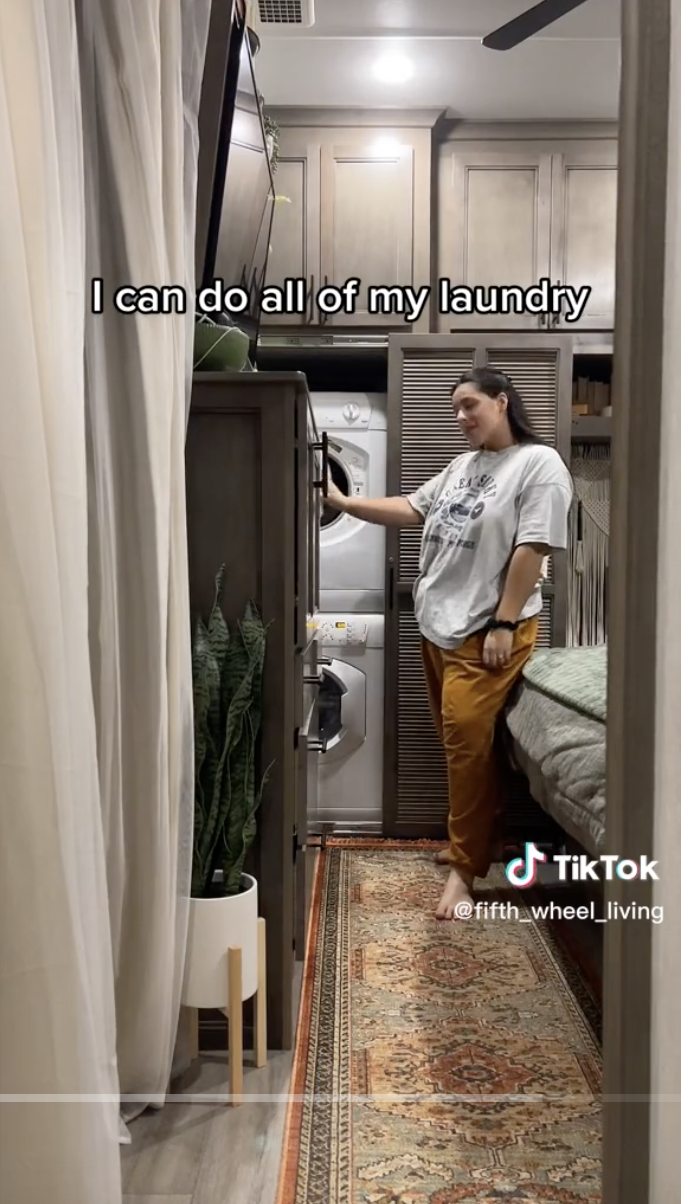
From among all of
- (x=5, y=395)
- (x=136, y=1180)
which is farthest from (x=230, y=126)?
(x=136, y=1180)

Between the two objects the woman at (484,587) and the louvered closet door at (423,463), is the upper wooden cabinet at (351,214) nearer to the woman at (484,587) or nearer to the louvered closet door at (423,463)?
the louvered closet door at (423,463)

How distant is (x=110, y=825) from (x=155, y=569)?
1.28 ft

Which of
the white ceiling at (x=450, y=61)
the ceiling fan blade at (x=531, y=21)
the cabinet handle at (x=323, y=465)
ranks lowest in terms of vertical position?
the cabinet handle at (x=323, y=465)

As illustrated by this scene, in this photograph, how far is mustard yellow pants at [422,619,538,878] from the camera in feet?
7.72

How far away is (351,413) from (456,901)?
1593 mm

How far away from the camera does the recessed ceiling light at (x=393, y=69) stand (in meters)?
2.73

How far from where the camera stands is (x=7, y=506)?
2.98ft

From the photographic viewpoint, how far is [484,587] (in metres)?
2.41

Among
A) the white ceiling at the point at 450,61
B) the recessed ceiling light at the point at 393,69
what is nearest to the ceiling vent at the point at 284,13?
the white ceiling at the point at 450,61

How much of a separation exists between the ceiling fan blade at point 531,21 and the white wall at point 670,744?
851mm

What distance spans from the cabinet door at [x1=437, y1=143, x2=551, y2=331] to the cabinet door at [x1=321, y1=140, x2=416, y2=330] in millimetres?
173

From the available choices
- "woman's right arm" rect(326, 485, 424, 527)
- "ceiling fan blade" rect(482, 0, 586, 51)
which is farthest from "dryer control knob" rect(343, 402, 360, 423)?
"ceiling fan blade" rect(482, 0, 586, 51)

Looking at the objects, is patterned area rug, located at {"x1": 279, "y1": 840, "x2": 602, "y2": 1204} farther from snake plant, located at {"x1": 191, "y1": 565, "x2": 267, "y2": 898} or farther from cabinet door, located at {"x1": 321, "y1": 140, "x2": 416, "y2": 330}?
cabinet door, located at {"x1": 321, "y1": 140, "x2": 416, "y2": 330}

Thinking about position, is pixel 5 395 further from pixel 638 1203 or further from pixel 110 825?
pixel 638 1203
